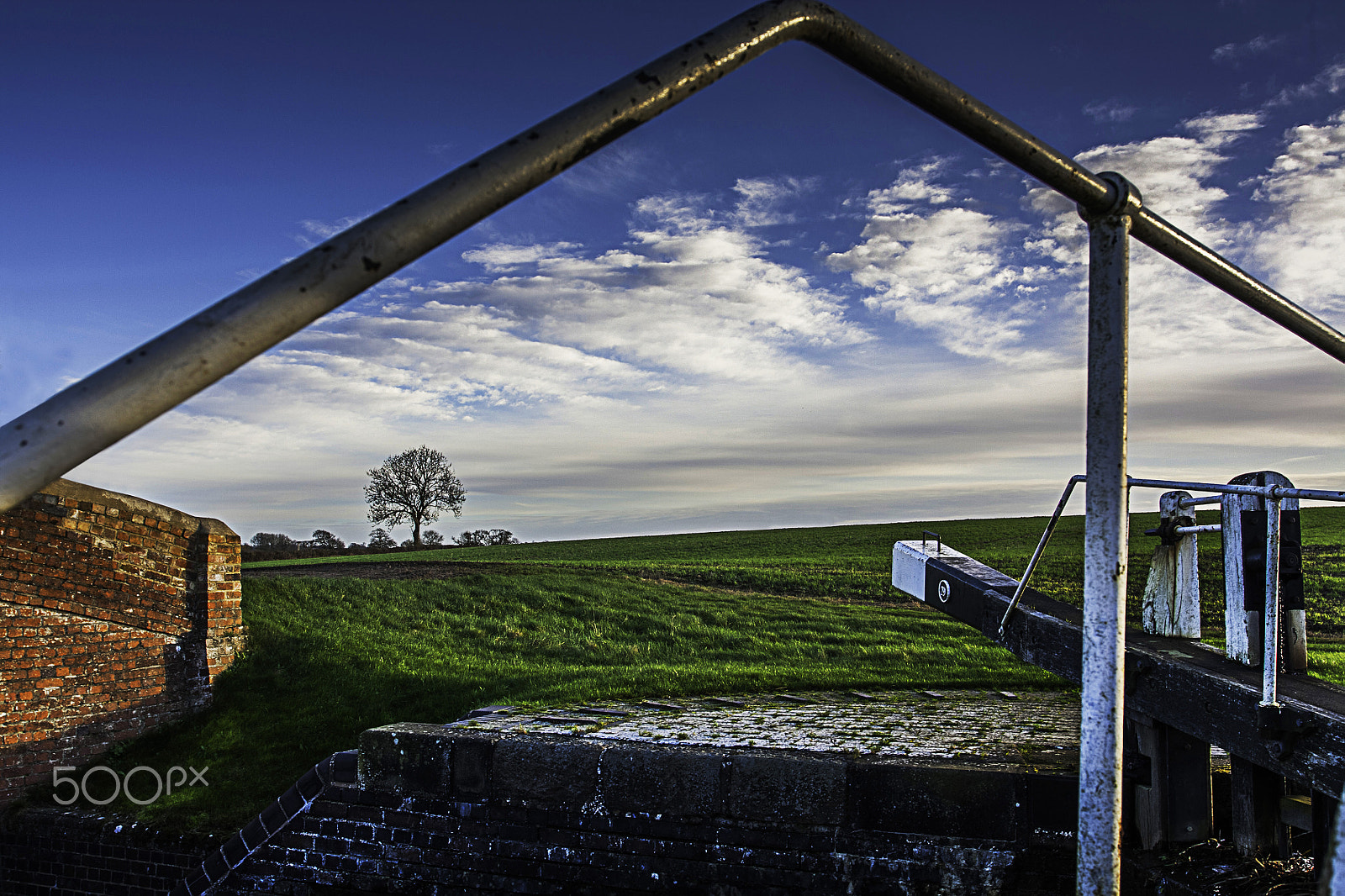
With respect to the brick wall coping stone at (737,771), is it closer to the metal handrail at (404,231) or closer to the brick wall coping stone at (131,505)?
the metal handrail at (404,231)

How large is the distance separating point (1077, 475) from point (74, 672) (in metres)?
9.49

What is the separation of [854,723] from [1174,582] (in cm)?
258

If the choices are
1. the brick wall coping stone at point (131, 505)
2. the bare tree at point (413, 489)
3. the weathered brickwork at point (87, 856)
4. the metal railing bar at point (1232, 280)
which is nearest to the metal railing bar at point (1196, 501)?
the metal railing bar at point (1232, 280)

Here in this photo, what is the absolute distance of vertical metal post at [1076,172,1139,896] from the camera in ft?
7.01

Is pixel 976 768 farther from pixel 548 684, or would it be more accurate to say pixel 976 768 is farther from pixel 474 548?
pixel 474 548

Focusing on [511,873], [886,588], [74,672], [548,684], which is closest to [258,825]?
[511,873]

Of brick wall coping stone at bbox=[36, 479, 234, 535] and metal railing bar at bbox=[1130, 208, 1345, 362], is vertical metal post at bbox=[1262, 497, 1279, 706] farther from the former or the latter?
brick wall coping stone at bbox=[36, 479, 234, 535]

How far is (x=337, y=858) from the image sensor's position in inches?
220

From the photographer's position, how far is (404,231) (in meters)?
1.40

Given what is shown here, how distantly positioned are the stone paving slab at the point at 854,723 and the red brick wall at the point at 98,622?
4.17 meters

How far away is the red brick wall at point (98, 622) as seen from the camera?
7.68 m

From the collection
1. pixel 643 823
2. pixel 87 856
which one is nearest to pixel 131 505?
pixel 87 856

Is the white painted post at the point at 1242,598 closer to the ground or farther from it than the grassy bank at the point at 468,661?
farther from it

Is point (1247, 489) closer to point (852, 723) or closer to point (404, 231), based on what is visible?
point (404, 231)
